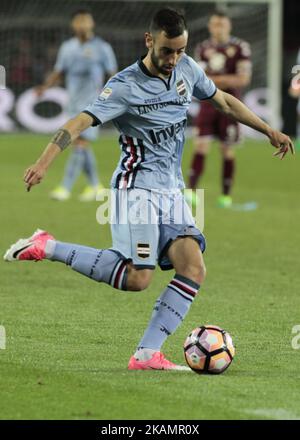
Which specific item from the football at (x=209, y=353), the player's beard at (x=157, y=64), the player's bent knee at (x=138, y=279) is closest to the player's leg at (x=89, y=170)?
the player's beard at (x=157, y=64)

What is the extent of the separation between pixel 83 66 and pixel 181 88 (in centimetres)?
1080

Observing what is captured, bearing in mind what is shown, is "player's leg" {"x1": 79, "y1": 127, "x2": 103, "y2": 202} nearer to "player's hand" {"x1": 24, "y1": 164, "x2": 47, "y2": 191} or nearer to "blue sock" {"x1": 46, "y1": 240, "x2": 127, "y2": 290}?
"blue sock" {"x1": 46, "y1": 240, "x2": 127, "y2": 290}

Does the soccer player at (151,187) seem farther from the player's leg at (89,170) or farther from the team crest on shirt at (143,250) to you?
the player's leg at (89,170)

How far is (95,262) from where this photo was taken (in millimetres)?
7359

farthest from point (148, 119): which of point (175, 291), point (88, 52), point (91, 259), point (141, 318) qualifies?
point (88, 52)

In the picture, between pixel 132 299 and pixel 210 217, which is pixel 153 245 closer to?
pixel 132 299

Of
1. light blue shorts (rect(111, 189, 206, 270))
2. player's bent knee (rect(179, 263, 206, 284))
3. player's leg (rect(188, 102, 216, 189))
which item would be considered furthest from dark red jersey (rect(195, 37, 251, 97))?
player's bent knee (rect(179, 263, 206, 284))

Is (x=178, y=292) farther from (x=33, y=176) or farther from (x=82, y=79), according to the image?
(x=82, y=79)

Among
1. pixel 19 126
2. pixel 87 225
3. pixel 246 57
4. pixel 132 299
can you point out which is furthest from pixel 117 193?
pixel 19 126

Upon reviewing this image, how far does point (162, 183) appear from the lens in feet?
24.6

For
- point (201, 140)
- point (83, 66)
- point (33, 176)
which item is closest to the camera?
point (33, 176)

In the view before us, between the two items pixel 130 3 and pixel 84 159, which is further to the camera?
pixel 130 3

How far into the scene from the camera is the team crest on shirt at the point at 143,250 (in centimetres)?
730

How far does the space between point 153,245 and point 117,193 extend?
45 centimetres
